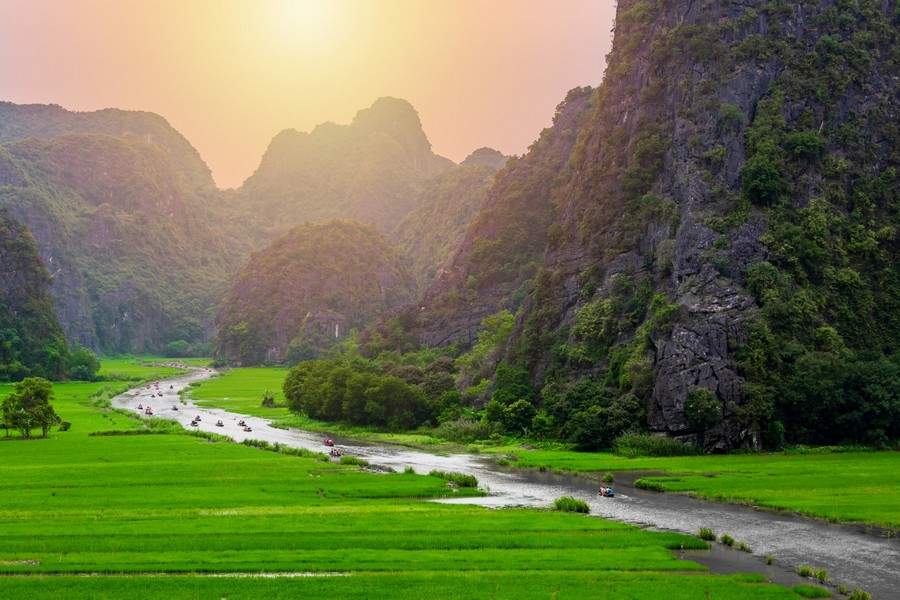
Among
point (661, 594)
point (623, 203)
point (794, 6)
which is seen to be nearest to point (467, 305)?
point (623, 203)

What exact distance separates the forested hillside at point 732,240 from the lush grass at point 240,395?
152ft

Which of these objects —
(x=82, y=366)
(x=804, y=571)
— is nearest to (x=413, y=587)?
A: (x=804, y=571)

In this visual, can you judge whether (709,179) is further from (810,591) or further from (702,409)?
(810,591)

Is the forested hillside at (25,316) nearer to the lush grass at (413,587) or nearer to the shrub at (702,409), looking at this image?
the shrub at (702,409)

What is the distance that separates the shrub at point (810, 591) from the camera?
105ft

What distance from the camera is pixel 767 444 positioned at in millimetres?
77125

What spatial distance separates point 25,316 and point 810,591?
18036cm

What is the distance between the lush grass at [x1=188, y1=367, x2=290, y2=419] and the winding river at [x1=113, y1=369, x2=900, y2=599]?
54.5 m

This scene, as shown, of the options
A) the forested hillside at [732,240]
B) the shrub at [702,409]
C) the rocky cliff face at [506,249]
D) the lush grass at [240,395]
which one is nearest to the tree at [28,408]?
the lush grass at [240,395]

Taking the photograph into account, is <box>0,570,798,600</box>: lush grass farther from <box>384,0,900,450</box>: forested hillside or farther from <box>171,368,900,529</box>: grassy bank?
<box>384,0,900,450</box>: forested hillside

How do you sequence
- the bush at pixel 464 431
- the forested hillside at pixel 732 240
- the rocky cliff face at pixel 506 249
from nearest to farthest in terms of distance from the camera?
the forested hillside at pixel 732 240
the bush at pixel 464 431
the rocky cliff face at pixel 506 249

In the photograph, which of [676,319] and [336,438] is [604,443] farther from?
[336,438]

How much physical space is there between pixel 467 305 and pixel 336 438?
80.4 meters

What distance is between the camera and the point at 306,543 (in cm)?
3816
